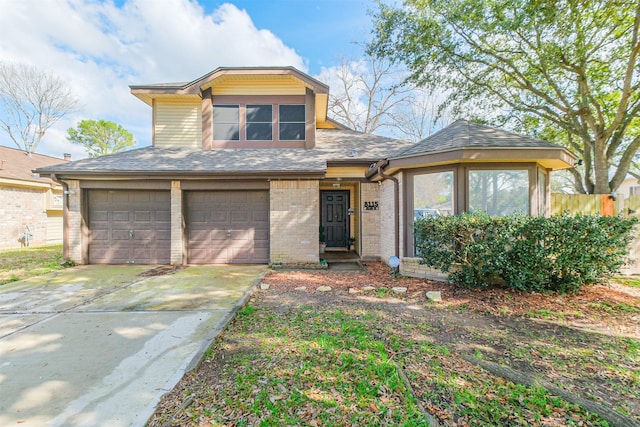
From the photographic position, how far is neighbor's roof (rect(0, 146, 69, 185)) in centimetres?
1341

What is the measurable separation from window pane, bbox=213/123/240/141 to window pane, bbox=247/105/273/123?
0.58 m

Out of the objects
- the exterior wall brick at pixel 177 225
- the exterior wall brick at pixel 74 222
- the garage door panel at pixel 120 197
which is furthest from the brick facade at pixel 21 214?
the exterior wall brick at pixel 177 225

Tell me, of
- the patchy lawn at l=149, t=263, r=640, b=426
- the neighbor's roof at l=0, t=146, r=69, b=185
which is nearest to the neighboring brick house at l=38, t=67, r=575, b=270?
the patchy lawn at l=149, t=263, r=640, b=426

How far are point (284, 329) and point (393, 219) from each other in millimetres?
4910

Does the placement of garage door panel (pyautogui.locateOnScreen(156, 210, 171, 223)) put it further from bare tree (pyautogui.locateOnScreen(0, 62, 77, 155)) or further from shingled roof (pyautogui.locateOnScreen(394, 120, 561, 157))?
bare tree (pyautogui.locateOnScreen(0, 62, 77, 155))

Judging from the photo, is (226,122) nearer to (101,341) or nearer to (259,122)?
(259,122)

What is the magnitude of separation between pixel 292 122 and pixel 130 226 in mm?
6216

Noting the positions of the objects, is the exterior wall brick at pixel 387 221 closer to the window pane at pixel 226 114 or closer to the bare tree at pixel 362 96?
the window pane at pixel 226 114

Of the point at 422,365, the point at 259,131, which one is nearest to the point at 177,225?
the point at 259,131

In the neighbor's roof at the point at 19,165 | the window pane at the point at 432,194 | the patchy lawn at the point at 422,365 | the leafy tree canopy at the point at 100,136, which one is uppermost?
the leafy tree canopy at the point at 100,136

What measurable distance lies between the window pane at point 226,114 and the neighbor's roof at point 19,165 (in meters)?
9.76

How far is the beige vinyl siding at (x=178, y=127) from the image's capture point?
32.6ft

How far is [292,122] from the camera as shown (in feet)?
33.5

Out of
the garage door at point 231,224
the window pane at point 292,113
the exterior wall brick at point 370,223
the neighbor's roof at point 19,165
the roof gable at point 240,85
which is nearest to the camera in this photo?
the garage door at point 231,224
